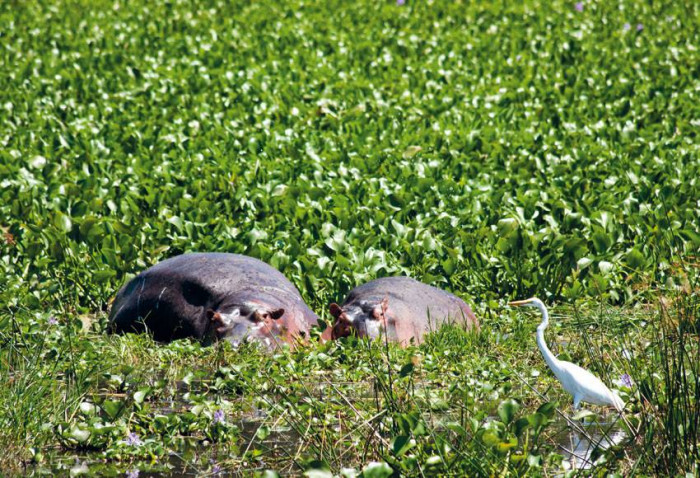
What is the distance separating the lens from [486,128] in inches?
436

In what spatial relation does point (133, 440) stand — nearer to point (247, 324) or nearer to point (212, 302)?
point (247, 324)

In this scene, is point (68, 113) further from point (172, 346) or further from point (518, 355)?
point (518, 355)

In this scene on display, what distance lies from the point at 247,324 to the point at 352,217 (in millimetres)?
1980

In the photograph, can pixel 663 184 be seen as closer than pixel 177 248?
No

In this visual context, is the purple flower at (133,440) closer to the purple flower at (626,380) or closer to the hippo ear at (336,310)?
the hippo ear at (336,310)

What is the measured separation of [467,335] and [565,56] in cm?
925

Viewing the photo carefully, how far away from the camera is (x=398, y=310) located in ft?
22.4

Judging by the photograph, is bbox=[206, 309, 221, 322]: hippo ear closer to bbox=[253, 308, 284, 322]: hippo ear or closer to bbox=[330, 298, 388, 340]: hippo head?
bbox=[253, 308, 284, 322]: hippo ear

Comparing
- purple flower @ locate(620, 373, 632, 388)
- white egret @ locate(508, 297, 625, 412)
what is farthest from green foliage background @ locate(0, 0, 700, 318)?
white egret @ locate(508, 297, 625, 412)

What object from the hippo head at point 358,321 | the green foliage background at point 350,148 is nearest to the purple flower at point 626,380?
the green foliage background at point 350,148

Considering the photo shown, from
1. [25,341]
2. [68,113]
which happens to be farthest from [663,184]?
[68,113]

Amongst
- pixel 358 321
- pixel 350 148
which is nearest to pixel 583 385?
pixel 358 321

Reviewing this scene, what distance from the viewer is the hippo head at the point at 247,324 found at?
655 cm

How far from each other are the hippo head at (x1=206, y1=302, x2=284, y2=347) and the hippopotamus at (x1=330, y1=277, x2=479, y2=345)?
1.26 ft
